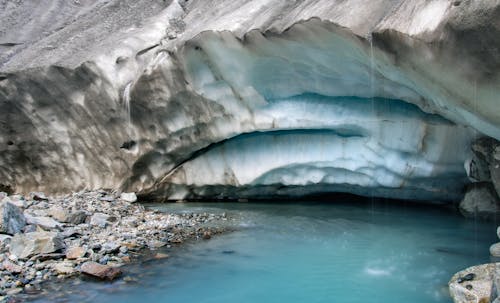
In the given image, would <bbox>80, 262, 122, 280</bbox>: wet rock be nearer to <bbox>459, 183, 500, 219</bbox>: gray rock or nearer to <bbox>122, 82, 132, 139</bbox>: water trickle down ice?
<bbox>122, 82, 132, 139</bbox>: water trickle down ice

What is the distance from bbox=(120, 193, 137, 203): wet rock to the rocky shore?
58 centimetres

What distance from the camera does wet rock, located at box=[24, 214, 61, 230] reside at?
7105 mm

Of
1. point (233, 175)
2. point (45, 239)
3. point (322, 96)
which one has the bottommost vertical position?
point (45, 239)

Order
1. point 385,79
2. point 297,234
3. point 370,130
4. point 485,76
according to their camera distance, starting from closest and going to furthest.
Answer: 1. point 485,76
2. point 385,79
3. point 297,234
4. point 370,130

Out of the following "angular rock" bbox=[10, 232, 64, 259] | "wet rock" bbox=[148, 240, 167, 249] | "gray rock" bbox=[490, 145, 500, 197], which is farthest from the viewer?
"wet rock" bbox=[148, 240, 167, 249]

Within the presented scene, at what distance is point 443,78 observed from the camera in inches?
193

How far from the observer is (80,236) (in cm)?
703

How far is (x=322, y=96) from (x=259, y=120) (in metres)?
1.27

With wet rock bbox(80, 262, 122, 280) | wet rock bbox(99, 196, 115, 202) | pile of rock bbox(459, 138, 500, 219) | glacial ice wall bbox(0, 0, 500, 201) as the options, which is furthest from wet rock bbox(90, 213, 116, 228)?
pile of rock bbox(459, 138, 500, 219)

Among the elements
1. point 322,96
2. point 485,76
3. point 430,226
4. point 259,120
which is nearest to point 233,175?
point 259,120

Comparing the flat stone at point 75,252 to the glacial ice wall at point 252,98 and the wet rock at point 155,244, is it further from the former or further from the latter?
the glacial ice wall at point 252,98

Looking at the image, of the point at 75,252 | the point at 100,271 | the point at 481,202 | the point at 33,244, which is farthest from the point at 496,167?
the point at 33,244

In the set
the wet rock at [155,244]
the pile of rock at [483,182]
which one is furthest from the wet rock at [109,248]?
the pile of rock at [483,182]

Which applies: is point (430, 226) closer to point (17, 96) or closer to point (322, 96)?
point (322, 96)
